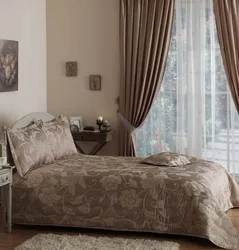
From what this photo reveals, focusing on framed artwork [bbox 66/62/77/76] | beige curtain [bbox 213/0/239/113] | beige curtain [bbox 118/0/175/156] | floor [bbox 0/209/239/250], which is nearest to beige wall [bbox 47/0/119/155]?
framed artwork [bbox 66/62/77/76]

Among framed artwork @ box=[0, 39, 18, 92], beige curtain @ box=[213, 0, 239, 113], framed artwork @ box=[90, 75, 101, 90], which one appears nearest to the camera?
framed artwork @ box=[0, 39, 18, 92]

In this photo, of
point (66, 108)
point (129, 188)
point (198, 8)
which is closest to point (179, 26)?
point (198, 8)

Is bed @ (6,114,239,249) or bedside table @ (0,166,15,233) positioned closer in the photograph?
bed @ (6,114,239,249)

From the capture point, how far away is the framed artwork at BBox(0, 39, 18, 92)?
5.37m

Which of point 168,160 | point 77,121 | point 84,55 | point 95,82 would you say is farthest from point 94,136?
point 168,160

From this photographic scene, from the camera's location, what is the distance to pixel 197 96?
605 centimetres

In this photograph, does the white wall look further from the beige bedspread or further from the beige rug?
the beige rug

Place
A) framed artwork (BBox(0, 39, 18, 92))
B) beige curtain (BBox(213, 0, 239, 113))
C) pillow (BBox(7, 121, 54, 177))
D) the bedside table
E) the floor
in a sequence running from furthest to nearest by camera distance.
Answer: beige curtain (BBox(213, 0, 239, 113)) → framed artwork (BBox(0, 39, 18, 92)) → pillow (BBox(7, 121, 54, 177)) → the bedside table → the floor

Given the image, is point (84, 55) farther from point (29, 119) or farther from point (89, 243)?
point (89, 243)

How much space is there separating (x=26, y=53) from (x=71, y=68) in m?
0.71

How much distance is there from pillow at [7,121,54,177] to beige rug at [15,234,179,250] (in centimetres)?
73

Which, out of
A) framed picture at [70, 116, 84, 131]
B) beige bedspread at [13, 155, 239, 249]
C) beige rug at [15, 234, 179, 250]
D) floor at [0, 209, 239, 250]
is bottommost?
floor at [0, 209, 239, 250]

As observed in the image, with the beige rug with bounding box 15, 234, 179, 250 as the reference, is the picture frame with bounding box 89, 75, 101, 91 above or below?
above

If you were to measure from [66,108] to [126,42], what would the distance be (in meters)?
1.17
